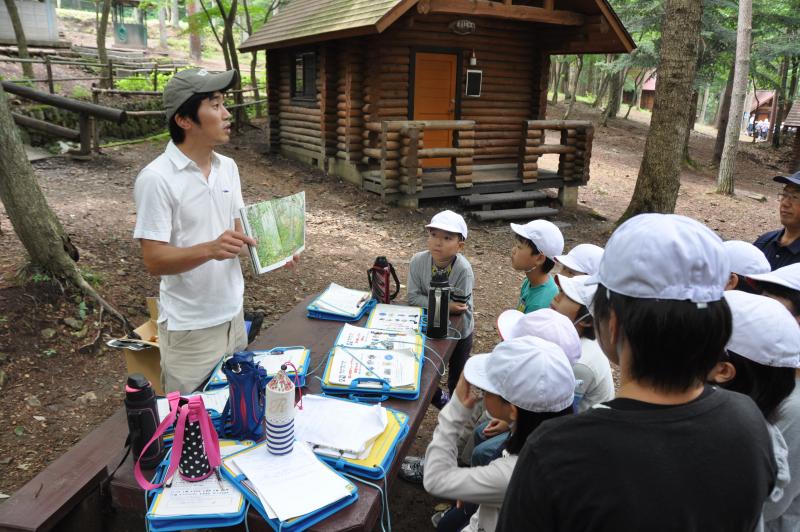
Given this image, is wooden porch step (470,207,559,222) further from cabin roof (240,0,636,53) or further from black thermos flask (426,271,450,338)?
black thermos flask (426,271,450,338)

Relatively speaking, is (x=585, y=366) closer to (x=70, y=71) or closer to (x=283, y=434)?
(x=283, y=434)

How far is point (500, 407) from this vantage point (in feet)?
6.12

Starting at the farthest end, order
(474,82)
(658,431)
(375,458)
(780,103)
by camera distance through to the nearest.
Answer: (780,103), (474,82), (375,458), (658,431)

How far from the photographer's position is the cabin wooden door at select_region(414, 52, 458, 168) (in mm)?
11289

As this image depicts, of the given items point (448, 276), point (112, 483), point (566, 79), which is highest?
point (566, 79)

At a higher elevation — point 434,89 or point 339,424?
point 434,89

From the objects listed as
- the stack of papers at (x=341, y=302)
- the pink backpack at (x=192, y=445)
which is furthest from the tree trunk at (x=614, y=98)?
the pink backpack at (x=192, y=445)

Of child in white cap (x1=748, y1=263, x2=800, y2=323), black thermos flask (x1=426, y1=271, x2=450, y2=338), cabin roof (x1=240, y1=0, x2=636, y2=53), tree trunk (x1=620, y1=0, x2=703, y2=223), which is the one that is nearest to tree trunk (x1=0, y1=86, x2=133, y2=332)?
black thermos flask (x1=426, y1=271, x2=450, y2=338)

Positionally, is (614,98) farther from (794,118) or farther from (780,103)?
(780,103)

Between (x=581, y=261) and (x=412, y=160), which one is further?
(x=412, y=160)

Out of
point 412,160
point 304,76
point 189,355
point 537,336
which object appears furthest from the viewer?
point 304,76

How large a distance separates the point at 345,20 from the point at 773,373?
9956mm

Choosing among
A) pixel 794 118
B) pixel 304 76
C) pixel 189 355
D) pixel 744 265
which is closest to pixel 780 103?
pixel 794 118

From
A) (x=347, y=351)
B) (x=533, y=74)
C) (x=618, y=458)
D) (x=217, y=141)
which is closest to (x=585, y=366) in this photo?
(x=347, y=351)
